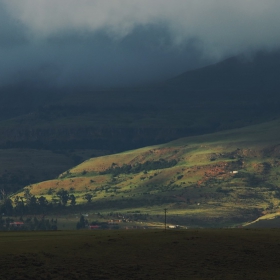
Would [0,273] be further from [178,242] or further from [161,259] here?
[178,242]

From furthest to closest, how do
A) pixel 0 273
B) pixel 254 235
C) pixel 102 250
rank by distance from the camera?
pixel 254 235
pixel 102 250
pixel 0 273

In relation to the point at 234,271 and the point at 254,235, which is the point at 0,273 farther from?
the point at 254,235

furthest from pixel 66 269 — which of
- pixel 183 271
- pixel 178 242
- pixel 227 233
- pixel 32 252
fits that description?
pixel 227 233

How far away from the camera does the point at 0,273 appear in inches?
5517

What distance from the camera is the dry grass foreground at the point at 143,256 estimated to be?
147125 mm

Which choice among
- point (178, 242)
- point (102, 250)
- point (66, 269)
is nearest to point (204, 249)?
point (178, 242)

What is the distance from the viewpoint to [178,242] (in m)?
173

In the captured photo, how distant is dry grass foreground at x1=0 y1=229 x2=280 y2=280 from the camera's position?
147 meters

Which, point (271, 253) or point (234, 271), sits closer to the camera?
point (234, 271)

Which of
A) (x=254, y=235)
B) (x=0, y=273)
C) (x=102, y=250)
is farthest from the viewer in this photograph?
(x=254, y=235)

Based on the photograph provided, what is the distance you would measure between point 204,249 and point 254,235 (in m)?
20.6

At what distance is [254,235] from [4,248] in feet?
183

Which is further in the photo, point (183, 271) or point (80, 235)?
point (80, 235)

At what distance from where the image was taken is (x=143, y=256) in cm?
16112
